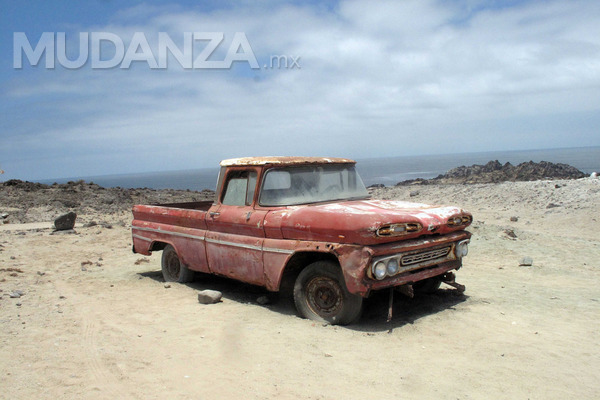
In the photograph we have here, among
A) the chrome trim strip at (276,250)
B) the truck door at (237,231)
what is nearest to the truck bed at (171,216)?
the truck door at (237,231)

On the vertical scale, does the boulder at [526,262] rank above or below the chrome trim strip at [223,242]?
below

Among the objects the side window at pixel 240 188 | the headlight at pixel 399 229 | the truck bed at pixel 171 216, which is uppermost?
the side window at pixel 240 188

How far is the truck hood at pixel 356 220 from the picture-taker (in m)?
4.83

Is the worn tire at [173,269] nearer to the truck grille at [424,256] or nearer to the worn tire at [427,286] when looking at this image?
the worn tire at [427,286]

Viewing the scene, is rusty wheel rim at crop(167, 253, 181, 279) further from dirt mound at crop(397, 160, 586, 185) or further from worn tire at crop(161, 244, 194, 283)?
dirt mound at crop(397, 160, 586, 185)

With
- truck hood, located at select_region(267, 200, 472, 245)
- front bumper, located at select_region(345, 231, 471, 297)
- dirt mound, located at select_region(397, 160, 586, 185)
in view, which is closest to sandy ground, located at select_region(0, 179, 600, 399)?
front bumper, located at select_region(345, 231, 471, 297)

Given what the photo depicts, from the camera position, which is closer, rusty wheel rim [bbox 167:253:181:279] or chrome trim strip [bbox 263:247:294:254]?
chrome trim strip [bbox 263:247:294:254]

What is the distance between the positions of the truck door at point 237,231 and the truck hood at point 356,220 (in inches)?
18.2

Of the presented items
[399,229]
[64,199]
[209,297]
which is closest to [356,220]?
[399,229]

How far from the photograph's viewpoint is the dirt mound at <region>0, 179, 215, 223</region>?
64.0 feet

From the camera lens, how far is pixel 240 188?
21.2 feet

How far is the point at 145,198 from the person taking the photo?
2425 centimetres

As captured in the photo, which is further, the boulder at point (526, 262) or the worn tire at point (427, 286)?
the boulder at point (526, 262)

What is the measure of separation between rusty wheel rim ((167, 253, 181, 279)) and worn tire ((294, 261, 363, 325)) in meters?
2.86
